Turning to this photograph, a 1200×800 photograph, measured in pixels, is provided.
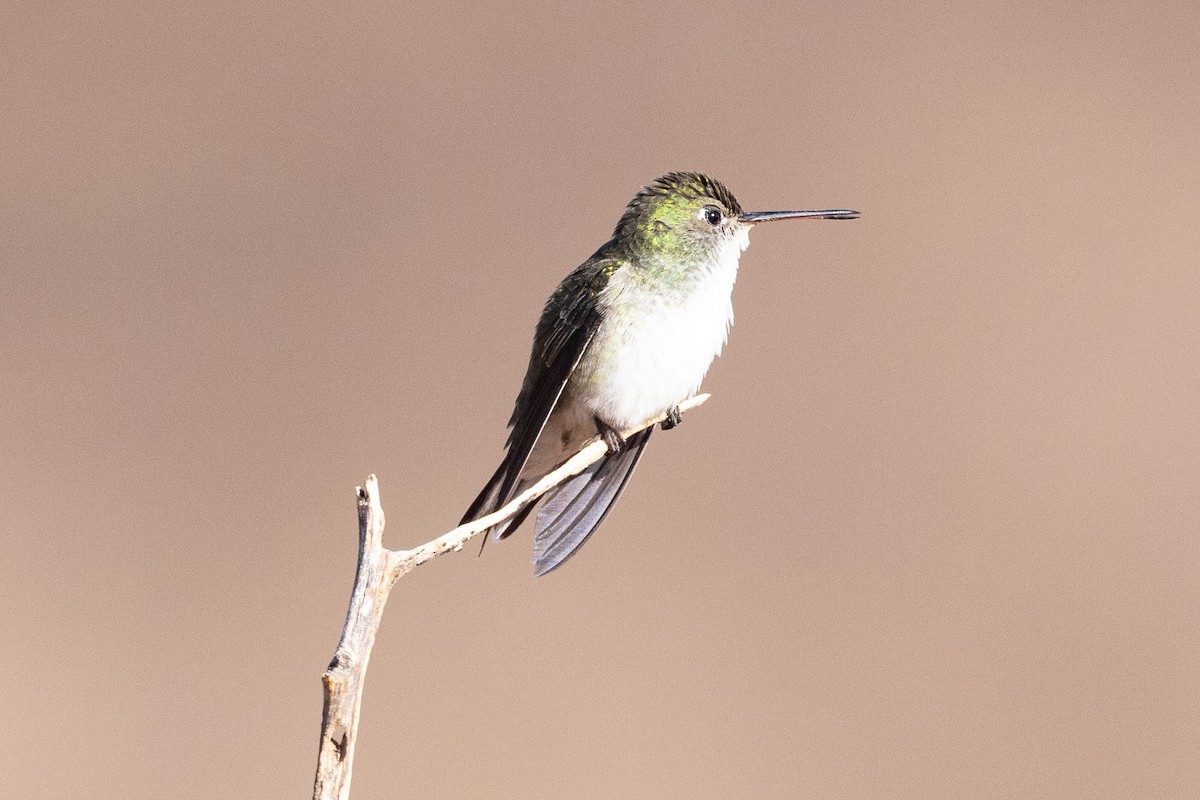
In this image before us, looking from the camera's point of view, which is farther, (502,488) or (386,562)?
(502,488)

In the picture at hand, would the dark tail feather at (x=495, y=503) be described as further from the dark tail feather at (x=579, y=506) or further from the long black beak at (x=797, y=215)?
the long black beak at (x=797, y=215)

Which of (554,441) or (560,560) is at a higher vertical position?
(554,441)

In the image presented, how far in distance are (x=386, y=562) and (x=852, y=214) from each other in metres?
0.81

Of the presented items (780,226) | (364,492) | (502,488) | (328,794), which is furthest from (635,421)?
(780,226)

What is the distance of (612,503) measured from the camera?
1.31 m

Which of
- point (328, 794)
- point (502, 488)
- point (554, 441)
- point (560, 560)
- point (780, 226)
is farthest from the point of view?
point (780, 226)

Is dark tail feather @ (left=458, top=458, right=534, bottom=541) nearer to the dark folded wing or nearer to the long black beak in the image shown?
the dark folded wing

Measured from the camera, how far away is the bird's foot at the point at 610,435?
4.19 feet

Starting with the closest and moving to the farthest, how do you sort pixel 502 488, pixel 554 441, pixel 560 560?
1. pixel 502 488
2. pixel 560 560
3. pixel 554 441

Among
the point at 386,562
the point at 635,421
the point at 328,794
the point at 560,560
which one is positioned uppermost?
the point at 635,421

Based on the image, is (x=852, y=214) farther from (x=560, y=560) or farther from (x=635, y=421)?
(x=560, y=560)

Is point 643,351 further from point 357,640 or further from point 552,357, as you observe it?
point 357,640

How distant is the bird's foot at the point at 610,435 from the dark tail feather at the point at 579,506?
0.12ft

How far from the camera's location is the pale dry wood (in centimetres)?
53
